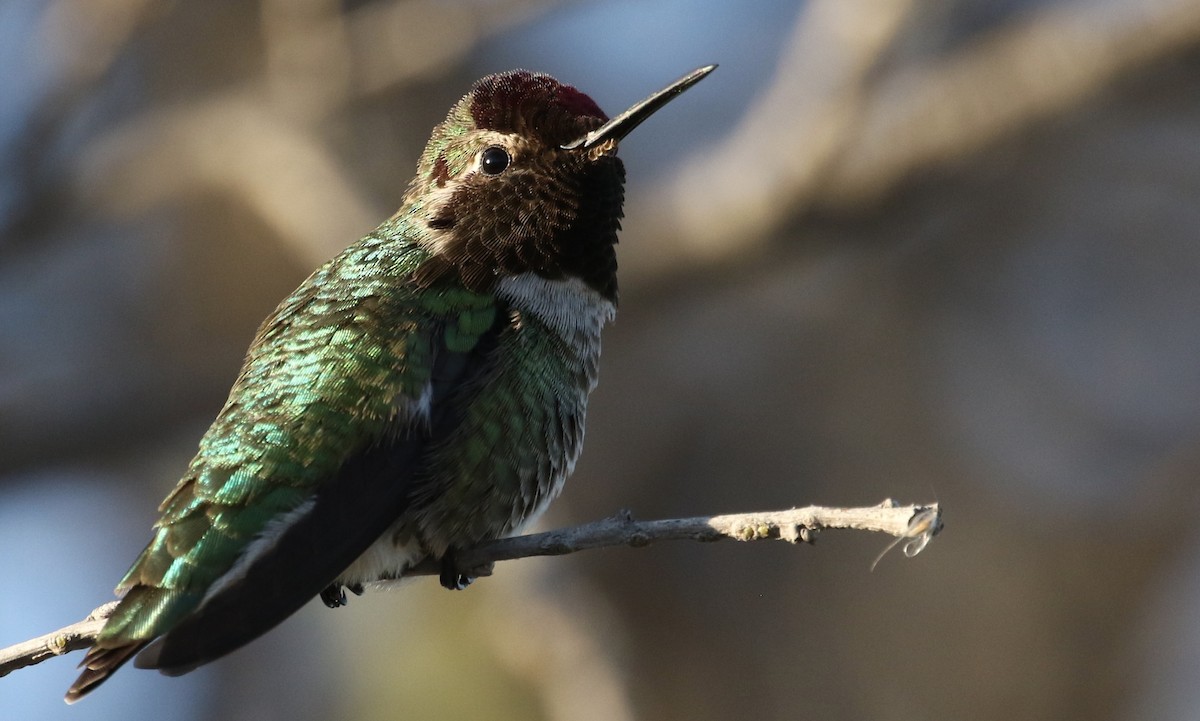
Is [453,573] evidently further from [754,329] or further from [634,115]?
[754,329]

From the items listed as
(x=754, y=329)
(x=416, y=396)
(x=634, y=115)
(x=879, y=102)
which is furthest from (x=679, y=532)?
(x=754, y=329)

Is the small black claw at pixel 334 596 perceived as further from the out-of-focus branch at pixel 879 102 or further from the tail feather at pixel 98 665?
the out-of-focus branch at pixel 879 102

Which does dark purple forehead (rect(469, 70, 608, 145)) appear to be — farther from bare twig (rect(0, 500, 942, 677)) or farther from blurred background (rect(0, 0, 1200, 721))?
blurred background (rect(0, 0, 1200, 721))

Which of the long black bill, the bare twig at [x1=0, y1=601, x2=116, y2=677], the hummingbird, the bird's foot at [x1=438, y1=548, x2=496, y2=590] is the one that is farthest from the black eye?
the bare twig at [x1=0, y1=601, x2=116, y2=677]

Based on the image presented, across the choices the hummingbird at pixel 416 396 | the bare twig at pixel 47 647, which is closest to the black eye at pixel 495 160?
the hummingbird at pixel 416 396

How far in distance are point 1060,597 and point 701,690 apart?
2203mm

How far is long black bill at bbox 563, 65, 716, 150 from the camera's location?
3305 millimetres

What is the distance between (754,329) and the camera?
8742 millimetres

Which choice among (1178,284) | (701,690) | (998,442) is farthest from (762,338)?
(1178,284)

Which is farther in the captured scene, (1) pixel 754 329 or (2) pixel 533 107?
(1) pixel 754 329

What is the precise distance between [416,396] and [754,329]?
602 cm

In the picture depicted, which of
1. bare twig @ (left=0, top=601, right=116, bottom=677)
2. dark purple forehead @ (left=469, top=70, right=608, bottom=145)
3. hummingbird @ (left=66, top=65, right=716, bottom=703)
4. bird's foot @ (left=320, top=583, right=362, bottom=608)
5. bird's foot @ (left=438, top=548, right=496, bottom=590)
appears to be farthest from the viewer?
dark purple forehead @ (left=469, top=70, right=608, bottom=145)

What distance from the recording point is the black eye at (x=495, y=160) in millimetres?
3447

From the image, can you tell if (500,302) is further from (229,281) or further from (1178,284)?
(1178,284)
